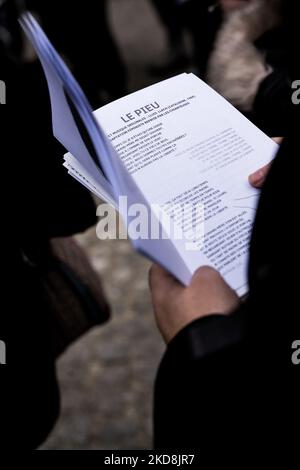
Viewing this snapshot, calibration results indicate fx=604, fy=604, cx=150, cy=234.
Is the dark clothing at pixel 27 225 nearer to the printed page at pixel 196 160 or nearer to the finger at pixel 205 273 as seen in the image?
the printed page at pixel 196 160

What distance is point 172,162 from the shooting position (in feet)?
3.18

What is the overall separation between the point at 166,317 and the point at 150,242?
0.15 m

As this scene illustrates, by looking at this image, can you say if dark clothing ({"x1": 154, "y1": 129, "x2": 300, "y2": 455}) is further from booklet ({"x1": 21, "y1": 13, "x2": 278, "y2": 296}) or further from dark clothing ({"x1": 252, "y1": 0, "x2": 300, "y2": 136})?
dark clothing ({"x1": 252, "y1": 0, "x2": 300, "y2": 136})

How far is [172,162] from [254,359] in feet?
1.25

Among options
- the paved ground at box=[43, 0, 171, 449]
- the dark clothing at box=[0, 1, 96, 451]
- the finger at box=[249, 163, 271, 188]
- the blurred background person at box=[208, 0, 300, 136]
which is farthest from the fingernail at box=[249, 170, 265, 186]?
the paved ground at box=[43, 0, 171, 449]

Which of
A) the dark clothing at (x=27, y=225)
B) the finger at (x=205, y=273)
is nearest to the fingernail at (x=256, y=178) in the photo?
the finger at (x=205, y=273)

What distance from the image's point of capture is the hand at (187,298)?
2.69ft

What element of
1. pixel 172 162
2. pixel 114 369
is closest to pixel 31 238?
pixel 172 162

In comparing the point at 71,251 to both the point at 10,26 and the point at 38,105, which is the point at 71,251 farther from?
the point at 10,26

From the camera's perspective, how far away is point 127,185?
30.6 inches

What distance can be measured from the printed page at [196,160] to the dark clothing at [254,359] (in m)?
0.15
